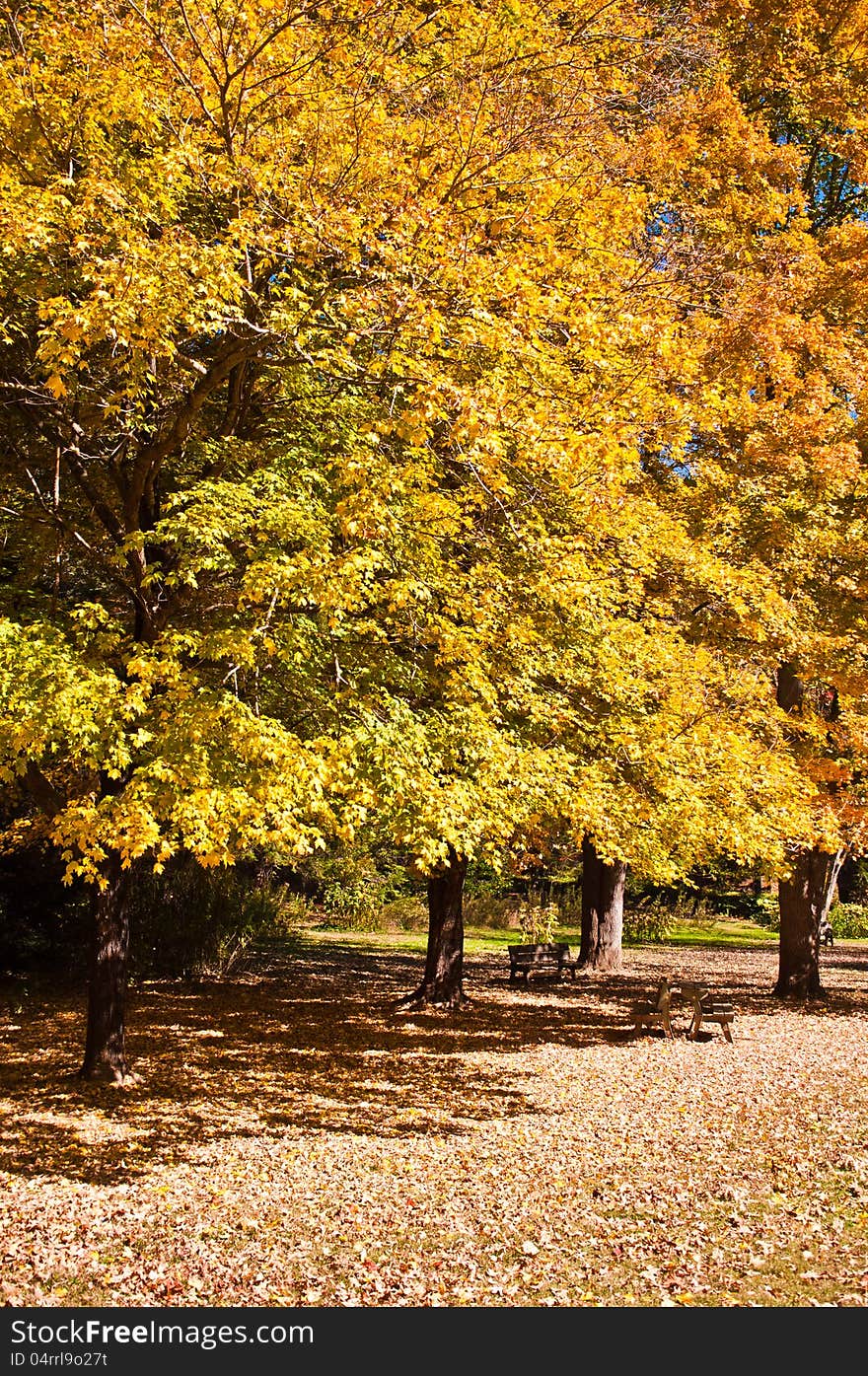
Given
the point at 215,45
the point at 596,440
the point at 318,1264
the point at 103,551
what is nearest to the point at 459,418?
the point at 596,440

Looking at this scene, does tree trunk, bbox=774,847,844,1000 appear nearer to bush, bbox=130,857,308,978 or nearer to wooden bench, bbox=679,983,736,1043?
wooden bench, bbox=679,983,736,1043

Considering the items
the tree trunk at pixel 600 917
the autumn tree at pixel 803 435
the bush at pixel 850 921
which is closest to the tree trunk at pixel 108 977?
the autumn tree at pixel 803 435

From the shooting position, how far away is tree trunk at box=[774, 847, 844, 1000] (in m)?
17.9

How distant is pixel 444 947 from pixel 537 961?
486 cm

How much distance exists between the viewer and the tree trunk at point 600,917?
20344mm

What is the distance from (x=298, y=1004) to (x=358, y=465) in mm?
10995

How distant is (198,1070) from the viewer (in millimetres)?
11008

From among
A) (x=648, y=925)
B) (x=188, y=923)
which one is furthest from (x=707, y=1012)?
(x=648, y=925)

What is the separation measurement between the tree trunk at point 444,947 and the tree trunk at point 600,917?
17.5 ft

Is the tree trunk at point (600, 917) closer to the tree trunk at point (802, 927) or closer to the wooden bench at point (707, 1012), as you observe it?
the tree trunk at point (802, 927)

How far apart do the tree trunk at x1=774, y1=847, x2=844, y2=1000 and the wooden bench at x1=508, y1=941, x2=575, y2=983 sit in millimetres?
4029

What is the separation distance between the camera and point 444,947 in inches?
614

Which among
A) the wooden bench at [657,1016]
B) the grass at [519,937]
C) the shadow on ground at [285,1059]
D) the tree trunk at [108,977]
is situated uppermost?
the tree trunk at [108,977]

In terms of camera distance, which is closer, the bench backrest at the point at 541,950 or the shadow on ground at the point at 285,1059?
the shadow on ground at the point at 285,1059
